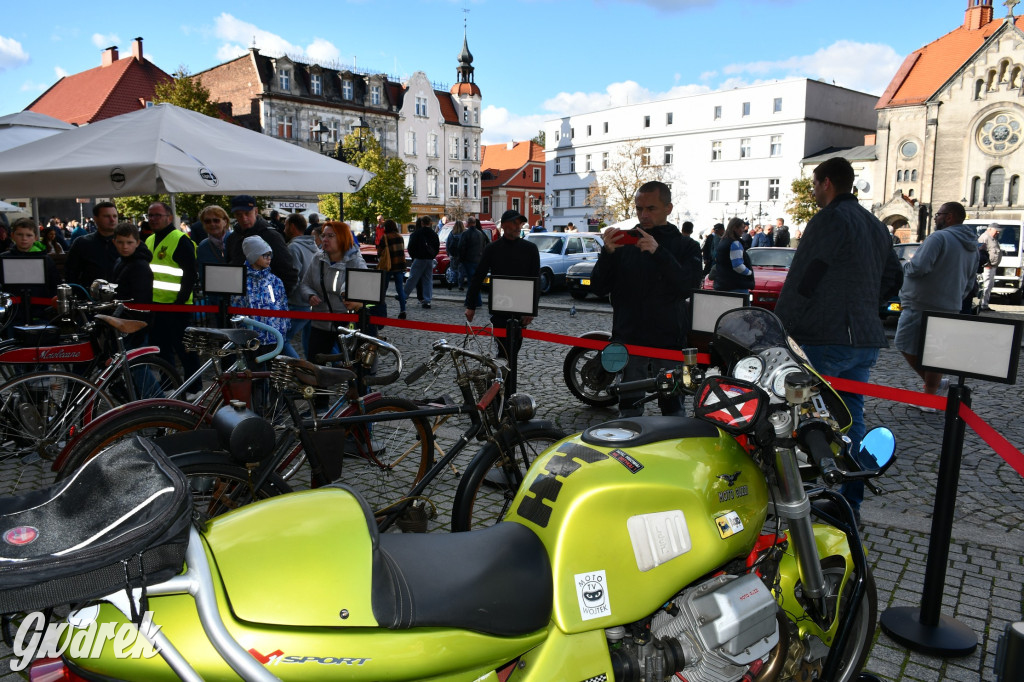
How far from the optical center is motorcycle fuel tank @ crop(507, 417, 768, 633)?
6.14ft

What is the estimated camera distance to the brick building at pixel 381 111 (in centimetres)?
5384

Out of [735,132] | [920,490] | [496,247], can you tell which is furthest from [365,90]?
[920,490]

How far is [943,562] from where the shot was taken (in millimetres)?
3078

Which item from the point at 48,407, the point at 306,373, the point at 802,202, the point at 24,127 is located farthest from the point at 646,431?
the point at 802,202

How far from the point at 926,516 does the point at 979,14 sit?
68455 mm

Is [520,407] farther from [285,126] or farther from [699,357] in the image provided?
[285,126]

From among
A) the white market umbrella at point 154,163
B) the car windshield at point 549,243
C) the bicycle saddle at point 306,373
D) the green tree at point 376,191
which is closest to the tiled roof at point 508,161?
the green tree at point 376,191

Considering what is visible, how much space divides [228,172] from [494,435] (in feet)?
15.4

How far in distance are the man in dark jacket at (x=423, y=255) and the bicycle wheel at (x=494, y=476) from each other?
11032 millimetres

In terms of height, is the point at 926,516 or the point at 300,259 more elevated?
the point at 300,259

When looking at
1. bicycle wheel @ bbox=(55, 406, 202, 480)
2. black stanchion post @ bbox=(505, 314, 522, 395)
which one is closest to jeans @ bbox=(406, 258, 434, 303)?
black stanchion post @ bbox=(505, 314, 522, 395)

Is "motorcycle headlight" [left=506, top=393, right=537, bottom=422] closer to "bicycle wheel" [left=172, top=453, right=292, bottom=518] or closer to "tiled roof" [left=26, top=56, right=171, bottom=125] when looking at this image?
"bicycle wheel" [left=172, top=453, right=292, bottom=518]

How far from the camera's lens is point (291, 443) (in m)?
3.44

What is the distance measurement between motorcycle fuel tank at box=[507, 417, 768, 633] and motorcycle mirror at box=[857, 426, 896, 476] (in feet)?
1.00
